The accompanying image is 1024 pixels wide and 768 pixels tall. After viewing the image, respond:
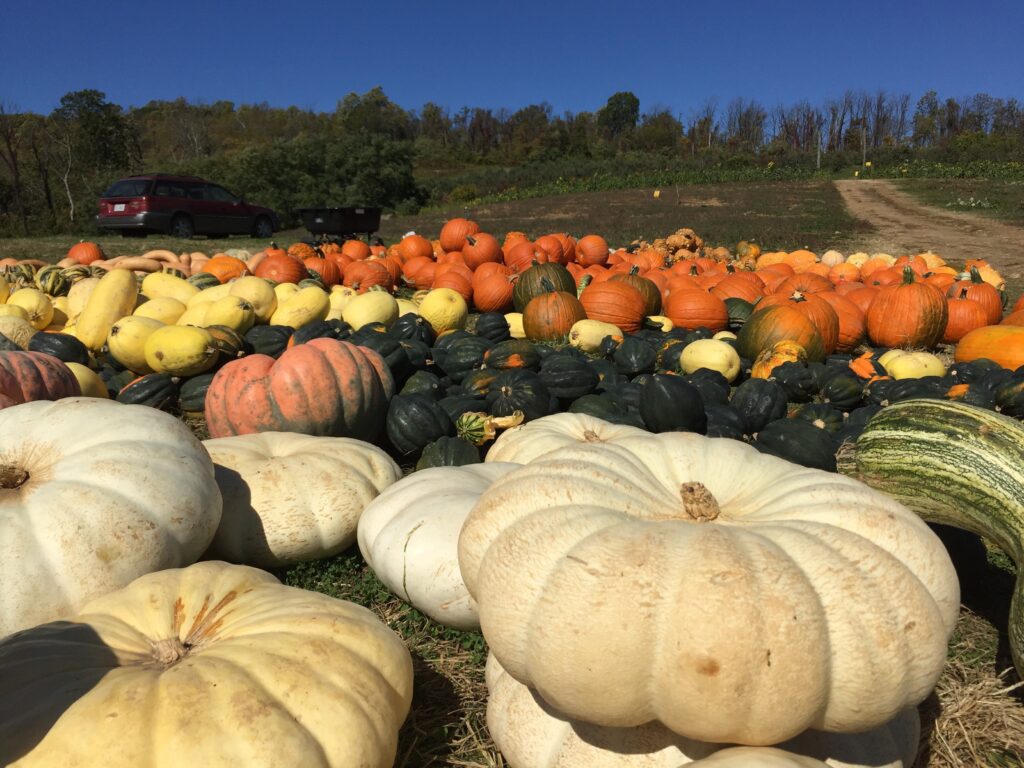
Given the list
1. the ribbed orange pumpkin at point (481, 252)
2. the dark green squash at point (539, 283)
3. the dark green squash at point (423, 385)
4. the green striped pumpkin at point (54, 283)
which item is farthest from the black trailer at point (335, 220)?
the dark green squash at point (423, 385)

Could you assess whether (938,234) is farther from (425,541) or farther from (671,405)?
(425,541)

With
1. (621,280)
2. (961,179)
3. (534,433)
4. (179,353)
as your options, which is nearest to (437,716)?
(534,433)

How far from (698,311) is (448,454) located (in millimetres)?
3573

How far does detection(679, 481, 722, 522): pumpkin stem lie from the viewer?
65.2 inches

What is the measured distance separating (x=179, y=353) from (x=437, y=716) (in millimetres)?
3385

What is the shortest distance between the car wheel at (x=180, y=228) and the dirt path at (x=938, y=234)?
1601 cm

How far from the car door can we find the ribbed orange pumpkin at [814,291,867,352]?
55.7 ft

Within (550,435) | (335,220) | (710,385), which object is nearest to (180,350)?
(550,435)

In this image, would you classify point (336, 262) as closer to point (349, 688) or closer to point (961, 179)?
point (349, 688)

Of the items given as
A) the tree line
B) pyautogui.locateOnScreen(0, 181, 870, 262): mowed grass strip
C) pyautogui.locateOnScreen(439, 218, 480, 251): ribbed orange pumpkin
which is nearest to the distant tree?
the tree line

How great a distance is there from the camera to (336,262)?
27.0ft

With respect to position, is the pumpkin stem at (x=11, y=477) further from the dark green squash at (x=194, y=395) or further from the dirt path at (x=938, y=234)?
the dirt path at (x=938, y=234)

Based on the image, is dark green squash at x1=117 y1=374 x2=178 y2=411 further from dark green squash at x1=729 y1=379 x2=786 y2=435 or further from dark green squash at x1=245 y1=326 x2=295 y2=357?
dark green squash at x1=729 y1=379 x2=786 y2=435

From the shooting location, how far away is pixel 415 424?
12.5 feet
